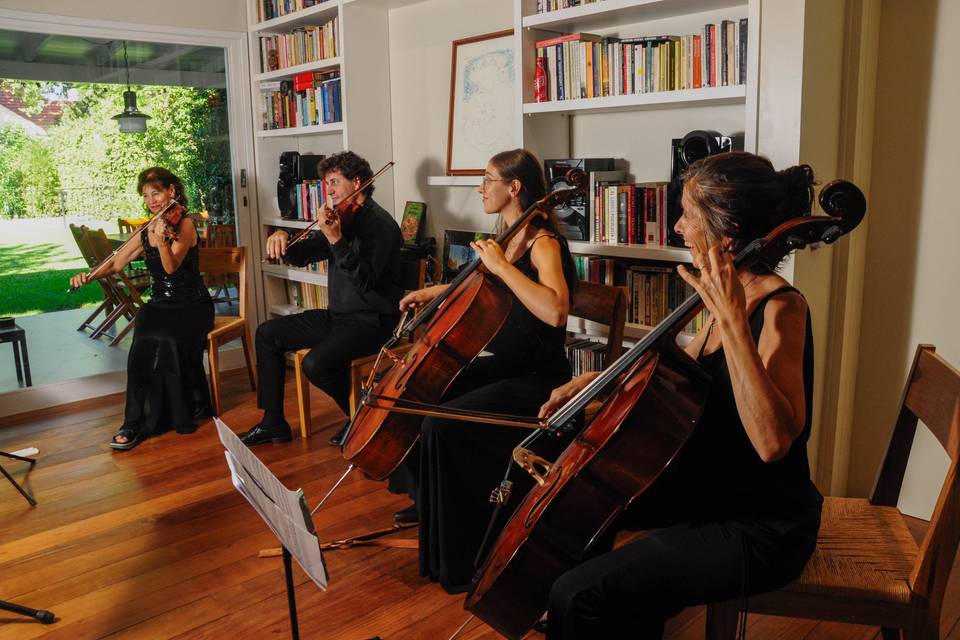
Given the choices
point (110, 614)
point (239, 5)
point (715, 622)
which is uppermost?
point (239, 5)

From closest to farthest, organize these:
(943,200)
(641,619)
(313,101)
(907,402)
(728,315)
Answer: (728,315) → (641,619) → (907,402) → (943,200) → (313,101)

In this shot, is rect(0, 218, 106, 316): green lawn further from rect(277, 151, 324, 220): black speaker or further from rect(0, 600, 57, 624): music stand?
rect(0, 600, 57, 624): music stand

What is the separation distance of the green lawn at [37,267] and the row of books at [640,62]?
2.72 meters

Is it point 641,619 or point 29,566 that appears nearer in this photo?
point 641,619

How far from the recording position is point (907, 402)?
1731mm

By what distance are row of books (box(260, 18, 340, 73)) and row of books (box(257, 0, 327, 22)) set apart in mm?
104

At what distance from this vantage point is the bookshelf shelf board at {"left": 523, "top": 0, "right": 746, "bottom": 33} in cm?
273

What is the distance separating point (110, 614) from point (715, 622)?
165 centimetres

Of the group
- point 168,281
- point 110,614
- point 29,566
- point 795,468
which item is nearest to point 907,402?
point 795,468

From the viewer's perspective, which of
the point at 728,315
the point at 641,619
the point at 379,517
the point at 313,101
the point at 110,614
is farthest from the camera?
the point at 313,101

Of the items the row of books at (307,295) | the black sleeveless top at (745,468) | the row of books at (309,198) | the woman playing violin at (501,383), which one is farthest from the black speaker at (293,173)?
the black sleeveless top at (745,468)

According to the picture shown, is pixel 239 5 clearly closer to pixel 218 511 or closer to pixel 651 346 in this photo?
pixel 218 511

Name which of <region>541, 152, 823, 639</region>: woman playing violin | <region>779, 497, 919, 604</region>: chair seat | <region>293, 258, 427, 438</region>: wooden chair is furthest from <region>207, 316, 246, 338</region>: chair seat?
<region>779, 497, 919, 604</region>: chair seat

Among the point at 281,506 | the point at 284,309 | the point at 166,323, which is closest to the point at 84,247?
the point at 166,323
